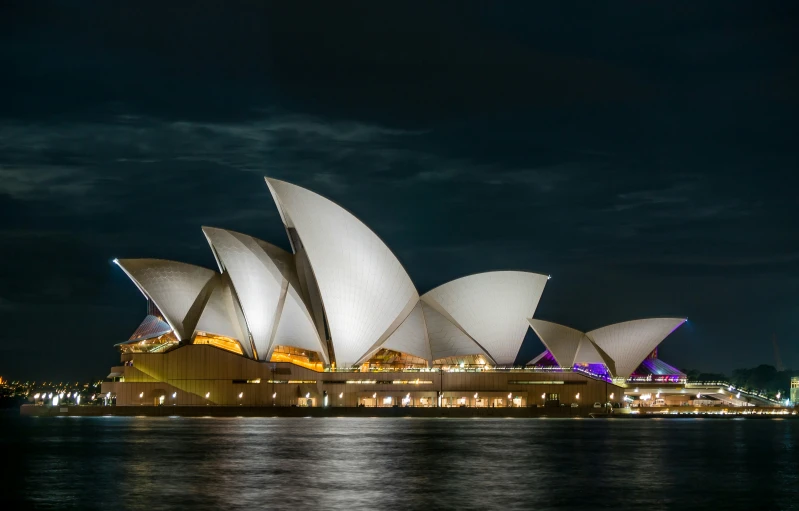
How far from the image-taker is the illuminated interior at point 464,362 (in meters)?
91.2

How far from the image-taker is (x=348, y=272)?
78500mm

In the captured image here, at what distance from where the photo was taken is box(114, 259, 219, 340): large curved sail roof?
267ft

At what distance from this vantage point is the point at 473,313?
8944cm

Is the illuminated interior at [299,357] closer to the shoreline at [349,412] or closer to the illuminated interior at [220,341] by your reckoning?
the illuminated interior at [220,341]

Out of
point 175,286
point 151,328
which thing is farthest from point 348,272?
point 151,328

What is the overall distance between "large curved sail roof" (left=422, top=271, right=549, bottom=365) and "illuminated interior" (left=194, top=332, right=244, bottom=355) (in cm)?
1676

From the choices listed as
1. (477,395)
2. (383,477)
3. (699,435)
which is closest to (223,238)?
(477,395)

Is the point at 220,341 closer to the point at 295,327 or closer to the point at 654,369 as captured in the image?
the point at 295,327

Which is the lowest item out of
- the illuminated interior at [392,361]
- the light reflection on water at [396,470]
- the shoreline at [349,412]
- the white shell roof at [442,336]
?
the light reflection on water at [396,470]

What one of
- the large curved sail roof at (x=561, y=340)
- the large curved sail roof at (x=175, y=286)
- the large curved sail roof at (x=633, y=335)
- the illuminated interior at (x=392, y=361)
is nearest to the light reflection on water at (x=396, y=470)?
the large curved sail roof at (x=175, y=286)

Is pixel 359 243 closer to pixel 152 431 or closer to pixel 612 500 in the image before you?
pixel 152 431

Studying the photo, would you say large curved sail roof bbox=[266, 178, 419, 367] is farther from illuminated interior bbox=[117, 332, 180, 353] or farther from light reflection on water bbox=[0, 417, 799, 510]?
light reflection on water bbox=[0, 417, 799, 510]

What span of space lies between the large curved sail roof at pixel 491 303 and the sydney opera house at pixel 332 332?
11 cm

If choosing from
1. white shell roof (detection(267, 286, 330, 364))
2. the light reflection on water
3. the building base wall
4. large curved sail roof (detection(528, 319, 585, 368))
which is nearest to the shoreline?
the building base wall
